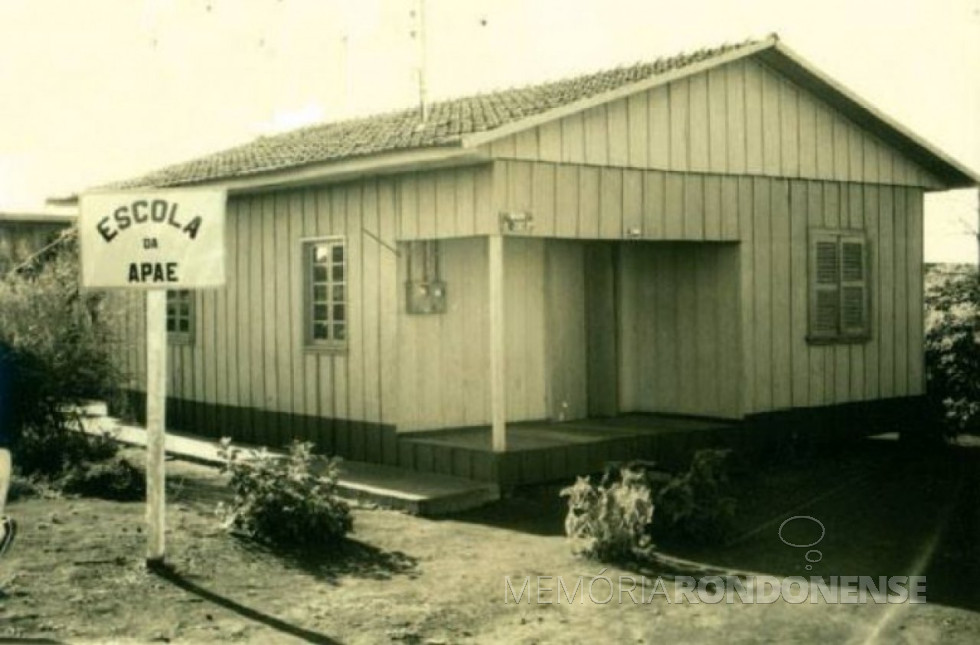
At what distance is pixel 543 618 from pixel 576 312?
298 inches

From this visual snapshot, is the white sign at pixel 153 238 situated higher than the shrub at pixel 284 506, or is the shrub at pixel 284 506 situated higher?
the white sign at pixel 153 238

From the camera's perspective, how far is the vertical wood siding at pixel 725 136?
37.1 ft

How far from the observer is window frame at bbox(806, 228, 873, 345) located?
44.9 ft

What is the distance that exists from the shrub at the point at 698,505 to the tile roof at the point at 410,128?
11.7ft

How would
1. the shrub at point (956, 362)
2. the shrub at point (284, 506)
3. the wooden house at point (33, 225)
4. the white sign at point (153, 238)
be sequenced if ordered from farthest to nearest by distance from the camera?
the wooden house at point (33, 225) → the shrub at point (956, 362) → the shrub at point (284, 506) → the white sign at point (153, 238)

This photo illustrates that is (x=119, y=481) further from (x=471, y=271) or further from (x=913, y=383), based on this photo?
(x=913, y=383)

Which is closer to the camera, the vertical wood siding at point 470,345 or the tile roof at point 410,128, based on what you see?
the tile roof at point 410,128

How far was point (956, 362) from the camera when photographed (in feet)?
50.5

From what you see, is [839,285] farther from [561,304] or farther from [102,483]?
[102,483]

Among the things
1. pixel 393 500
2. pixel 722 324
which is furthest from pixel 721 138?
pixel 393 500

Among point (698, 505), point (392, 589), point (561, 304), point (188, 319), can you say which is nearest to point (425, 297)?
point (561, 304)

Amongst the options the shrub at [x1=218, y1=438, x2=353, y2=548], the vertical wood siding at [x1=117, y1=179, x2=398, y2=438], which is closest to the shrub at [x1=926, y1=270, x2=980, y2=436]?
the vertical wood siding at [x1=117, y1=179, x2=398, y2=438]

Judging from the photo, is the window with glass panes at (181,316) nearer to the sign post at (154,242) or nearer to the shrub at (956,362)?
the sign post at (154,242)

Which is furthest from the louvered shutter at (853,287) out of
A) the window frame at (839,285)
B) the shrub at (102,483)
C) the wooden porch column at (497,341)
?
the shrub at (102,483)
